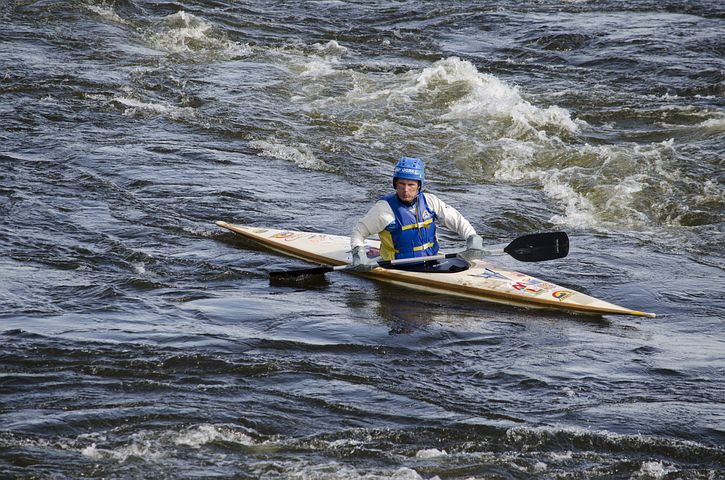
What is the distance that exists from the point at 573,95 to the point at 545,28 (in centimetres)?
393

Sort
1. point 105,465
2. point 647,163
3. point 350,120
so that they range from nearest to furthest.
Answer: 1. point 105,465
2. point 647,163
3. point 350,120

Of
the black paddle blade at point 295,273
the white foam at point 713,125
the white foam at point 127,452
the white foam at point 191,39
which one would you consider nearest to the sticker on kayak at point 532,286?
the black paddle blade at point 295,273

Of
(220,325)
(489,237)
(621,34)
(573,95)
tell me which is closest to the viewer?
(220,325)

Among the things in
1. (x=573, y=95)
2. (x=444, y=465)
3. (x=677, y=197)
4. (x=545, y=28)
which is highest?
(x=545, y=28)

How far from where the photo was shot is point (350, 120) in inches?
562

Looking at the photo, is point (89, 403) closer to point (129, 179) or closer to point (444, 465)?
point (444, 465)

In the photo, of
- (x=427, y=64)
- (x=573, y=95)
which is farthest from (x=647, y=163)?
(x=427, y=64)

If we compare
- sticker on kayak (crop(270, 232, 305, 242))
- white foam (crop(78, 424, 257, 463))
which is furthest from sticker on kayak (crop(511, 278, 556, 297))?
white foam (crop(78, 424, 257, 463))

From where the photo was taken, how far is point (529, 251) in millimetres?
8750

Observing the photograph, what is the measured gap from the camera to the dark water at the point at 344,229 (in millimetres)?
5828

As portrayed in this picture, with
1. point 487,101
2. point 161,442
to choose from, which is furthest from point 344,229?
point 487,101

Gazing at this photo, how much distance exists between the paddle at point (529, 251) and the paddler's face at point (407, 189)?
0.50 m

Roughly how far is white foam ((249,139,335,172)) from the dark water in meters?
0.05

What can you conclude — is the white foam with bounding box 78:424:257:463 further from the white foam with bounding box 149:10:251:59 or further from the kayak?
the white foam with bounding box 149:10:251:59
